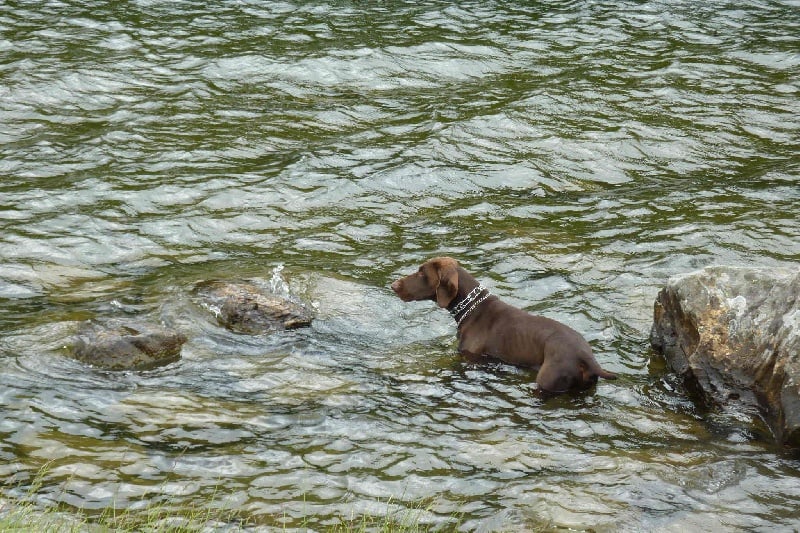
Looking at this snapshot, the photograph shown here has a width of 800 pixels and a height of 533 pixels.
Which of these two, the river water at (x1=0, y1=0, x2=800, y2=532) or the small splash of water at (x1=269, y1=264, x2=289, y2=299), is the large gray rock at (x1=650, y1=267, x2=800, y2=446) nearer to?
the river water at (x1=0, y1=0, x2=800, y2=532)

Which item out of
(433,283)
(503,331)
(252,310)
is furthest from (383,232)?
(503,331)

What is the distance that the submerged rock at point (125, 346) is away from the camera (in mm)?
7699

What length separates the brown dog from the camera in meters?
7.63

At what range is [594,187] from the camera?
1197 centimetres

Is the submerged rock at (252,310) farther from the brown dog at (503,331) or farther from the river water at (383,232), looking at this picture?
the brown dog at (503,331)

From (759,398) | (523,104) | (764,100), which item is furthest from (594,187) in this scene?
(759,398)

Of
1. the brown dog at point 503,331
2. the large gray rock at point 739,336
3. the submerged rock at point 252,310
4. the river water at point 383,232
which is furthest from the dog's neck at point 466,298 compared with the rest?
the large gray rock at point 739,336

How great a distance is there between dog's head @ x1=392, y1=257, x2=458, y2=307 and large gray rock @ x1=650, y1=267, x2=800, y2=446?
167 centimetres

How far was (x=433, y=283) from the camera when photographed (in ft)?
28.8

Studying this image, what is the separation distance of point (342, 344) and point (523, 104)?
6663 mm

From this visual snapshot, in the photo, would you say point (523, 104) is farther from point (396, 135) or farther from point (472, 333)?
point (472, 333)

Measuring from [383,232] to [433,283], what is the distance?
2103 millimetres

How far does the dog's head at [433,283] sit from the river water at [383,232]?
341 millimetres

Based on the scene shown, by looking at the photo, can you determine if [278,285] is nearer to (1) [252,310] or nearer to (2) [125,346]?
(1) [252,310]
